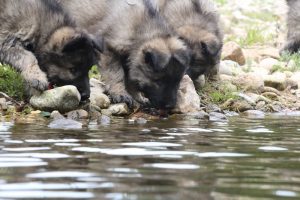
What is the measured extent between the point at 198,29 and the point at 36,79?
9.15 feet

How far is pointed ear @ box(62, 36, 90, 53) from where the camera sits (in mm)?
7996

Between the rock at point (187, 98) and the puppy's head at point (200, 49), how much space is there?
0.55 metres

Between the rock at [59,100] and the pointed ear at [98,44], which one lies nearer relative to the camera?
the rock at [59,100]

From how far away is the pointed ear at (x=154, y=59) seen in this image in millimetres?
8219

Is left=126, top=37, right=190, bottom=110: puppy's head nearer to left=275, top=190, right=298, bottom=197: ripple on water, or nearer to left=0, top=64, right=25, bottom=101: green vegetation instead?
left=0, top=64, right=25, bottom=101: green vegetation

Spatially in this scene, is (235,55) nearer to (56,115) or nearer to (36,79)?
(36,79)

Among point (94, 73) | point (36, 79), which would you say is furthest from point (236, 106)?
point (36, 79)

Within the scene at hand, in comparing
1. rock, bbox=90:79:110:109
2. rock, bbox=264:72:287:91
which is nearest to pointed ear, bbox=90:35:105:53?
rock, bbox=90:79:110:109

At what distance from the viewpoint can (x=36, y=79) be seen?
764cm

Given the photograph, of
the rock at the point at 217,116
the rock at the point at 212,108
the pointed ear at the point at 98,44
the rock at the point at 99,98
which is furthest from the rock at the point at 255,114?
the pointed ear at the point at 98,44

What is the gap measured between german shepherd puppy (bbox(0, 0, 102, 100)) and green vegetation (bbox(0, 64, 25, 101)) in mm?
155

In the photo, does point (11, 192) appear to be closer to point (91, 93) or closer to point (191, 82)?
point (91, 93)

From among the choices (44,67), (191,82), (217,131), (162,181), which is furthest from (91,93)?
(162,181)

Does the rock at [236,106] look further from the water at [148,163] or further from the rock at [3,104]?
the rock at [3,104]
